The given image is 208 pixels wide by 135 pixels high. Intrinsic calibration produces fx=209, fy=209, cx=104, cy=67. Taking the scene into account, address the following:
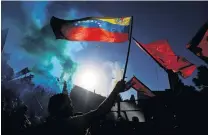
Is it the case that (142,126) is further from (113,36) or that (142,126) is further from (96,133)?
(113,36)

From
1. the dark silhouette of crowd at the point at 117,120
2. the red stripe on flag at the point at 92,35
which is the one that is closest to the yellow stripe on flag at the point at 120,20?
the red stripe on flag at the point at 92,35

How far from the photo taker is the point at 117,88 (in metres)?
3.02

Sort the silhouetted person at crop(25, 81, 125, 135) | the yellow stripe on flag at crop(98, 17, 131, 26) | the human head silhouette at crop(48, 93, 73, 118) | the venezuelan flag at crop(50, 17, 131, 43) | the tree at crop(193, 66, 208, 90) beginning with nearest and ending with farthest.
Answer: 1. the silhouetted person at crop(25, 81, 125, 135)
2. the human head silhouette at crop(48, 93, 73, 118)
3. the yellow stripe on flag at crop(98, 17, 131, 26)
4. the venezuelan flag at crop(50, 17, 131, 43)
5. the tree at crop(193, 66, 208, 90)

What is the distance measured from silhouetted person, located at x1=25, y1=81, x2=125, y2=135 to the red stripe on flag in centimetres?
326

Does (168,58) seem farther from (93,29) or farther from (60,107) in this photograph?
(60,107)

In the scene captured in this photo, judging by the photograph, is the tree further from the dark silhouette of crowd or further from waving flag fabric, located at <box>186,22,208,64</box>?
waving flag fabric, located at <box>186,22,208,64</box>

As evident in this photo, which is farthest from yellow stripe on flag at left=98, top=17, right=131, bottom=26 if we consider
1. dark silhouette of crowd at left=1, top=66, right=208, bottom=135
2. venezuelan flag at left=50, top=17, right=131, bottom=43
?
dark silhouette of crowd at left=1, top=66, right=208, bottom=135

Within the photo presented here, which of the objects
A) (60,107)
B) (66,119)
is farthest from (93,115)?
(60,107)

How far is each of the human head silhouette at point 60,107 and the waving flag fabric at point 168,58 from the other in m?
7.91

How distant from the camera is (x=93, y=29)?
634 cm

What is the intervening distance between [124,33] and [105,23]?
74cm

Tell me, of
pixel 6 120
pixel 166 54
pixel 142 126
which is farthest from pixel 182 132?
pixel 6 120

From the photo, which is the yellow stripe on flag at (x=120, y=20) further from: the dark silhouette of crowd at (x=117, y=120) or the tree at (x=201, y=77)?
the tree at (x=201, y=77)

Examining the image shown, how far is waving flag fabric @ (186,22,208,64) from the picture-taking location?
27.2 ft
